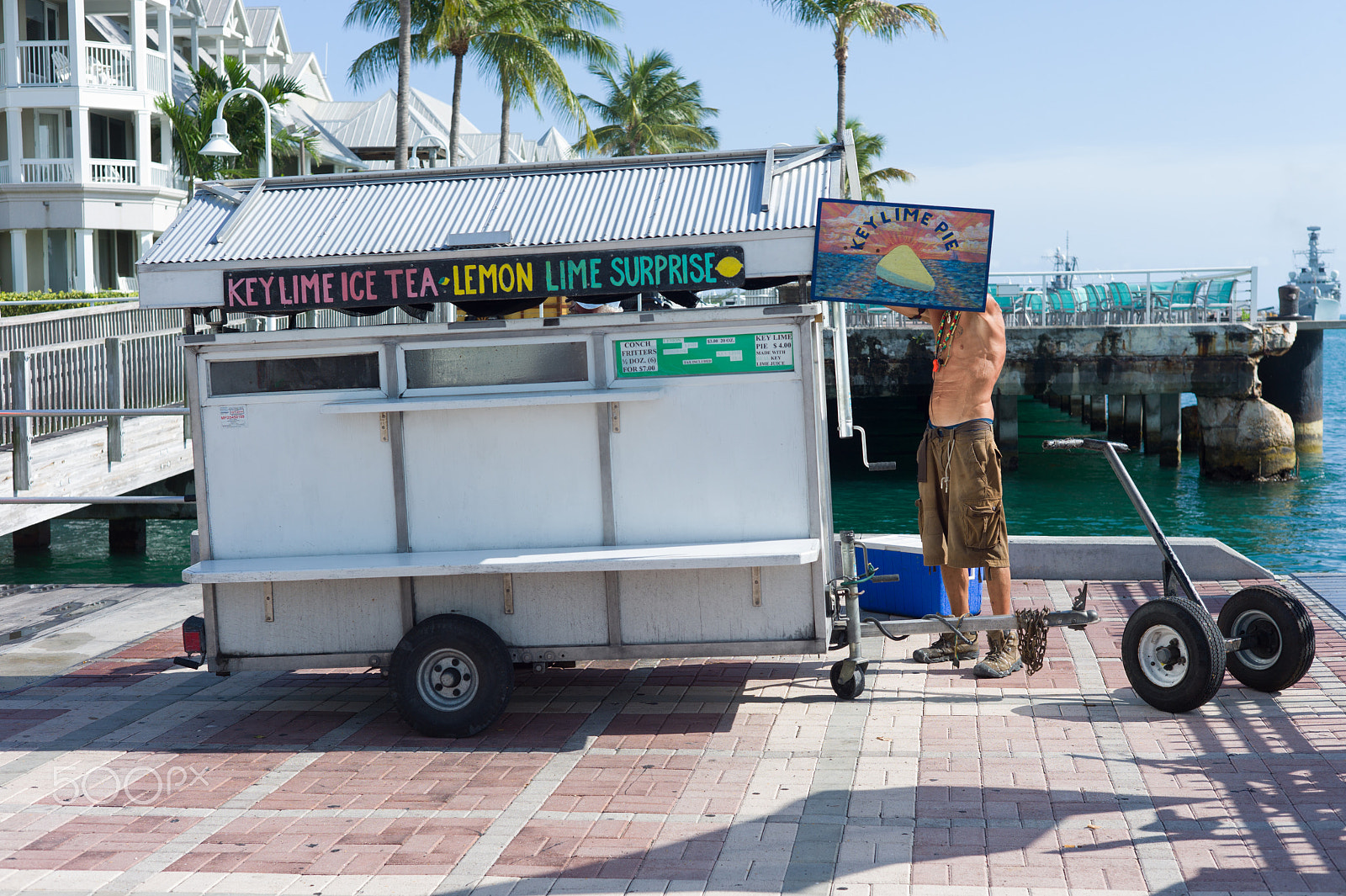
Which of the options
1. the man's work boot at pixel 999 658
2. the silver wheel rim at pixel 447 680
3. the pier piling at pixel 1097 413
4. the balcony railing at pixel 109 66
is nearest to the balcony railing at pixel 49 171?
the balcony railing at pixel 109 66

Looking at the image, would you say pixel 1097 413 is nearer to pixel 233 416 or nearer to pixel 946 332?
pixel 946 332

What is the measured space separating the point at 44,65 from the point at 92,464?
81.3 ft

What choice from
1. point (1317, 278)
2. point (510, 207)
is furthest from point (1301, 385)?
point (1317, 278)

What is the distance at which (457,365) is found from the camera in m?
6.15

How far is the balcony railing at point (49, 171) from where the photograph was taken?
33.0 meters

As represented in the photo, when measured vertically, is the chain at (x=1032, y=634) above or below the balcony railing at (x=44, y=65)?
below

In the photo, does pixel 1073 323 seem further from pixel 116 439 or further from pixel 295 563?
pixel 295 563

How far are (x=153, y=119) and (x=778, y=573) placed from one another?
3681 cm

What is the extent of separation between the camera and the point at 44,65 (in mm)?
32562

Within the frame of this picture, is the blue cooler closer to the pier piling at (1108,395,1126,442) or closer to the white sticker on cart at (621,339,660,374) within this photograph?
the white sticker on cart at (621,339,660,374)

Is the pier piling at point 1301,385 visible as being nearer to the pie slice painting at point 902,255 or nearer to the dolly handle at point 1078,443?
the dolly handle at point 1078,443

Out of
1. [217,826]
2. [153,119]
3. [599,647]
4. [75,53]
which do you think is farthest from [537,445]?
[153,119]

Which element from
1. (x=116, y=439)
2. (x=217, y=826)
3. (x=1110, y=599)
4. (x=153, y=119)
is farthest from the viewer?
(x=153, y=119)

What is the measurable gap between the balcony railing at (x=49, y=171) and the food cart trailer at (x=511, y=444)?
3066 cm
